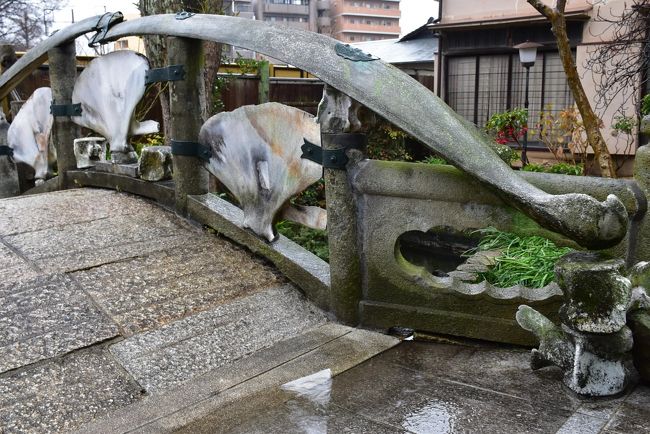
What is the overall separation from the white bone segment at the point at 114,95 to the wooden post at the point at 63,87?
14 cm

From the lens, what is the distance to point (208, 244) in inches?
161

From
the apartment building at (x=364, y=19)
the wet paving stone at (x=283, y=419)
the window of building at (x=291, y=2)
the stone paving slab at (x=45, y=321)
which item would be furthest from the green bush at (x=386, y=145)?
the apartment building at (x=364, y=19)

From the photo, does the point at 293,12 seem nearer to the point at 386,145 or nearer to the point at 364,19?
the point at 364,19

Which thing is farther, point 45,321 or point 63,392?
point 45,321

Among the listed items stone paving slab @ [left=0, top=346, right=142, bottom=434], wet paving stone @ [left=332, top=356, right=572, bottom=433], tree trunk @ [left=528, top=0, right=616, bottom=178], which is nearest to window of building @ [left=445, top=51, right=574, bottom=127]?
tree trunk @ [left=528, top=0, right=616, bottom=178]

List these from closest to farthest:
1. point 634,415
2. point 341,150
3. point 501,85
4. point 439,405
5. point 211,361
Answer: point 634,415, point 439,405, point 211,361, point 341,150, point 501,85

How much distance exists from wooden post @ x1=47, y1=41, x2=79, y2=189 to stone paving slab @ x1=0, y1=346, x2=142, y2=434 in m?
3.07

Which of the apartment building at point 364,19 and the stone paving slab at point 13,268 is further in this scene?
the apartment building at point 364,19

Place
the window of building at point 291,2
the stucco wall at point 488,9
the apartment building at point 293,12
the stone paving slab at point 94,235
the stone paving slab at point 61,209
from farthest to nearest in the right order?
the window of building at point 291,2
the apartment building at point 293,12
the stucco wall at point 488,9
the stone paving slab at point 61,209
the stone paving slab at point 94,235

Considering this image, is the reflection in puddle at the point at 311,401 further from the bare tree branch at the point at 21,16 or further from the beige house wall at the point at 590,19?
the bare tree branch at the point at 21,16

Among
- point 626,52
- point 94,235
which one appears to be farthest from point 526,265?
point 626,52

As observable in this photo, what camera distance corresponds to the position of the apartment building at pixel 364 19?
7512 cm

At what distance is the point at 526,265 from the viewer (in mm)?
4125

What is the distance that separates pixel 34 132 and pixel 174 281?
9.90 ft
